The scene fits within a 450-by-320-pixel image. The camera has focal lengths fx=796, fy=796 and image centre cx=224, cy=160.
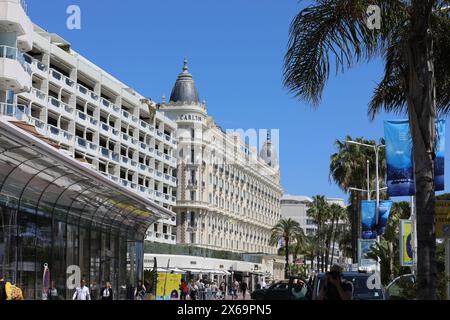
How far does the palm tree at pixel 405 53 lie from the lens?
1014 cm

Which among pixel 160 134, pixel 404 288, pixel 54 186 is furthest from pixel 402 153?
pixel 160 134

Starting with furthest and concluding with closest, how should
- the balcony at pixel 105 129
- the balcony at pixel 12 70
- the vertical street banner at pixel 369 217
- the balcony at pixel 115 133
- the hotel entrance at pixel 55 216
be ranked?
the balcony at pixel 115 133 → the balcony at pixel 105 129 → the vertical street banner at pixel 369 217 → the balcony at pixel 12 70 → the hotel entrance at pixel 55 216

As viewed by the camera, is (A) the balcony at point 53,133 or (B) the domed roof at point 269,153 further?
(B) the domed roof at point 269,153

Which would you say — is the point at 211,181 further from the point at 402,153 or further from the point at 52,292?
the point at 402,153

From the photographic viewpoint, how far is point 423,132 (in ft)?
33.8

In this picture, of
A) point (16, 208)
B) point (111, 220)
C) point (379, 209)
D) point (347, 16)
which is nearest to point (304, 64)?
point (347, 16)

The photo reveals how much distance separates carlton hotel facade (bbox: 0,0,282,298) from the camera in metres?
21.3

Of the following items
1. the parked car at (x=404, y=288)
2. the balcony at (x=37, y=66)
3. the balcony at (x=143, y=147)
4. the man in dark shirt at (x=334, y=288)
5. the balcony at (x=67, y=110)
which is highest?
the balcony at (x=37, y=66)

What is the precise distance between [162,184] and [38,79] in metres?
30.3

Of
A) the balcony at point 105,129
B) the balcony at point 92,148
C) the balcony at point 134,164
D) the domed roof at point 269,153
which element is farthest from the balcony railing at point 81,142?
the domed roof at point 269,153

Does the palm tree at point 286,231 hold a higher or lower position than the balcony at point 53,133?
lower

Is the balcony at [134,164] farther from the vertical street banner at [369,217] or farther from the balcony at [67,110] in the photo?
the vertical street banner at [369,217]

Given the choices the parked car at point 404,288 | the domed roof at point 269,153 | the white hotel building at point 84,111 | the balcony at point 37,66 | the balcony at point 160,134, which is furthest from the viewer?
the domed roof at point 269,153

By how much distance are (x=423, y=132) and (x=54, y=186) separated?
14102 mm
